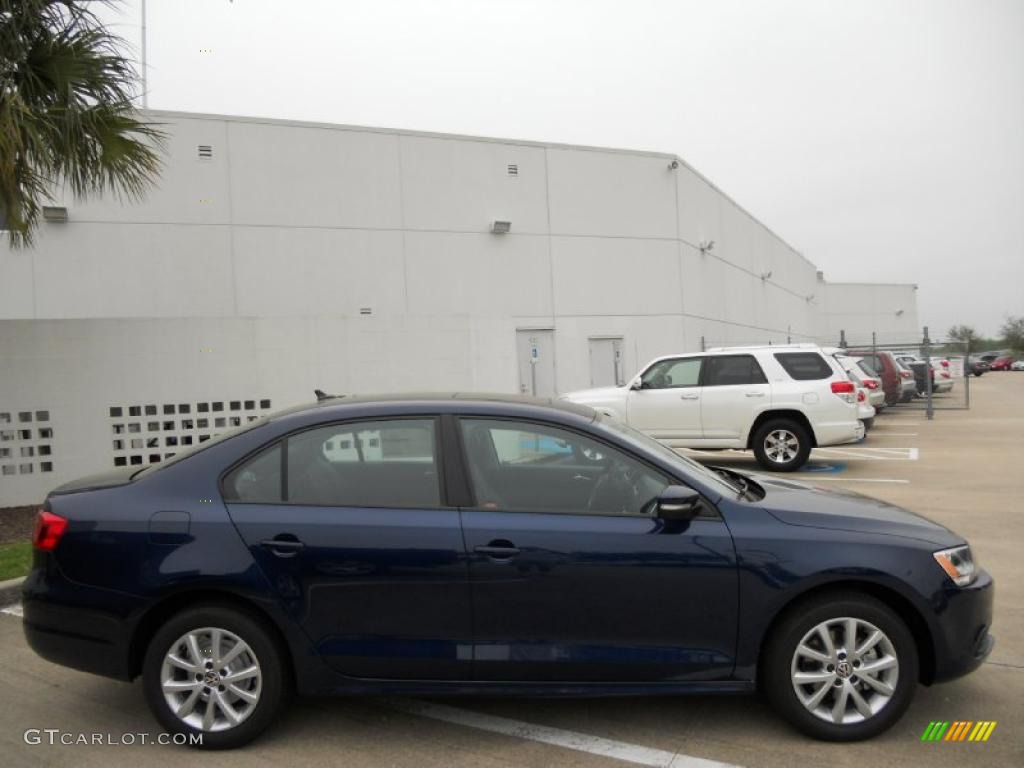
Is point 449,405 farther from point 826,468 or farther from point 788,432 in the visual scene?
point 826,468

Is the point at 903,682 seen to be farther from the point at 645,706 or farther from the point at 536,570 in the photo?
the point at 536,570

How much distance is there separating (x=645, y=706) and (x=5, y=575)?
5143mm

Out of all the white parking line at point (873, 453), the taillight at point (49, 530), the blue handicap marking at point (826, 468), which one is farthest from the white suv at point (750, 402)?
the taillight at point (49, 530)

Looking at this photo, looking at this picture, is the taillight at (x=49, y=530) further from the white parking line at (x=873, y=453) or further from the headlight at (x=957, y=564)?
the white parking line at (x=873, y=453)

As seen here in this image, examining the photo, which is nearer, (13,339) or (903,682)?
(903,682)

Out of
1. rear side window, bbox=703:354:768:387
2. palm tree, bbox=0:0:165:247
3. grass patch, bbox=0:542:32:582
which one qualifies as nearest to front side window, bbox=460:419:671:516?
grass patch, bbox=0:542:32:582

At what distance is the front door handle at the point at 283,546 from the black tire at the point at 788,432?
9.32m

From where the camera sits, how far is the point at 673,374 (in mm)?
12422

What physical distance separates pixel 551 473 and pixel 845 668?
157 cm

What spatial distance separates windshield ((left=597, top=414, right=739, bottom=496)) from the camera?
3877mm

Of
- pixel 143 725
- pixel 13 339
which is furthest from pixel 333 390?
pixel 143 725

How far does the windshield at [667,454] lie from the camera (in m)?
3.88

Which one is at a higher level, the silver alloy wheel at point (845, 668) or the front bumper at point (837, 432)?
the front bumper at point (837, 432)

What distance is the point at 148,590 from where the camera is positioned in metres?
3.57
